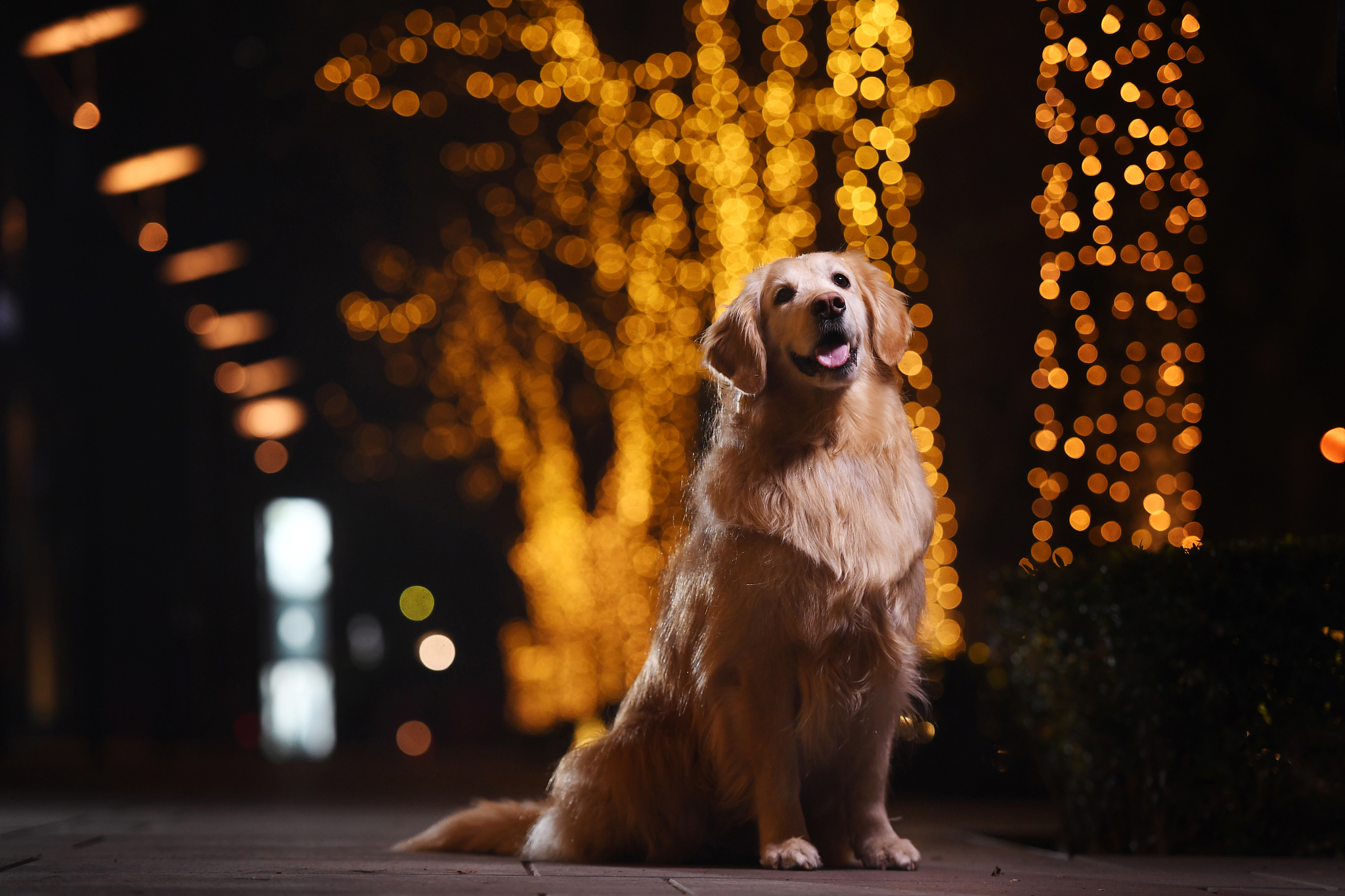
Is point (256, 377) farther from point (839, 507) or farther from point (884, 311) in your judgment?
point (839, 507)

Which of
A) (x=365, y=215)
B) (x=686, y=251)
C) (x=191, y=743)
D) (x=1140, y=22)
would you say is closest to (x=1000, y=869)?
(x=1140, y=22)

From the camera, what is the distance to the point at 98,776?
32.4 ft

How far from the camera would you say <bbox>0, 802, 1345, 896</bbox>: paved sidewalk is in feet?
9.50

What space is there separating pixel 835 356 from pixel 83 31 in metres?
11.4

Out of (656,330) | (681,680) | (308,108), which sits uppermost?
(308,108)

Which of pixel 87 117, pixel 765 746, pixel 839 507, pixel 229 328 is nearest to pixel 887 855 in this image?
pixel 765 746

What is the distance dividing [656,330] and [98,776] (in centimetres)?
568

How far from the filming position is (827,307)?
3.55m

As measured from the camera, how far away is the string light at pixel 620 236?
9.02 meters

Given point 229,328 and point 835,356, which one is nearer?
point 835,356

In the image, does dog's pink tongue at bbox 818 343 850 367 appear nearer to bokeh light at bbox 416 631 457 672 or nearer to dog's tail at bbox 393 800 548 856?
dog's tail at bbox 393 800 548 856

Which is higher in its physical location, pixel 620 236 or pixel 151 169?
pixel 151 169

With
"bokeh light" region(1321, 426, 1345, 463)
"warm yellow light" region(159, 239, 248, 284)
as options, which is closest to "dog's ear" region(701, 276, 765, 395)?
"bokeh light" region(1321, 426, 1345, 463)

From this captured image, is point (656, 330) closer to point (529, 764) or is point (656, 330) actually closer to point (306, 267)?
point (529, 764)
